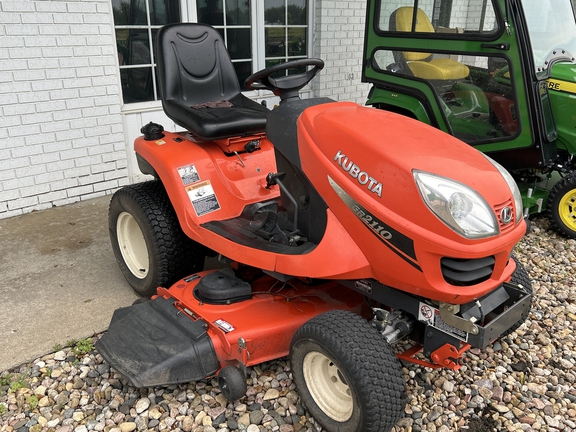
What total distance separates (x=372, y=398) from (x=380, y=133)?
0.95 meters

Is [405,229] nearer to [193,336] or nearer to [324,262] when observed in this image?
[324,262]

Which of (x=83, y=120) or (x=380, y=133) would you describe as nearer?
(x=380, y=133)

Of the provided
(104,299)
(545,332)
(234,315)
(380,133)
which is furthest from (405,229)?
(104,299)

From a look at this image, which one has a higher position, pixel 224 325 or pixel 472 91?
pixel 472 91

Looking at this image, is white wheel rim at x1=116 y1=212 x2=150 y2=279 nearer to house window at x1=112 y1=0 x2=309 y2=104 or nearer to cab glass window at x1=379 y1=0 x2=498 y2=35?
house window at x1=112 y1=0 x2=309 y2=104

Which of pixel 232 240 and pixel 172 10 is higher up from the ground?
pixel 172 10

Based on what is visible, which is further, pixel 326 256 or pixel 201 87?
pixel 201 87

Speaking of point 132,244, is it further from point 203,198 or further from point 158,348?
point 158,348

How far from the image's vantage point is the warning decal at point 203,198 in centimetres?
262

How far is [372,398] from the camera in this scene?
5.85ft

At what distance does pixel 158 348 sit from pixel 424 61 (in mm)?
2925

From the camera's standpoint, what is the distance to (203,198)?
266 centimetres

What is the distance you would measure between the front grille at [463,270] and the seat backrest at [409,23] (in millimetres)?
2546

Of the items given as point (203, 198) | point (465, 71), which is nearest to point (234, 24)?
point (465, 71)
